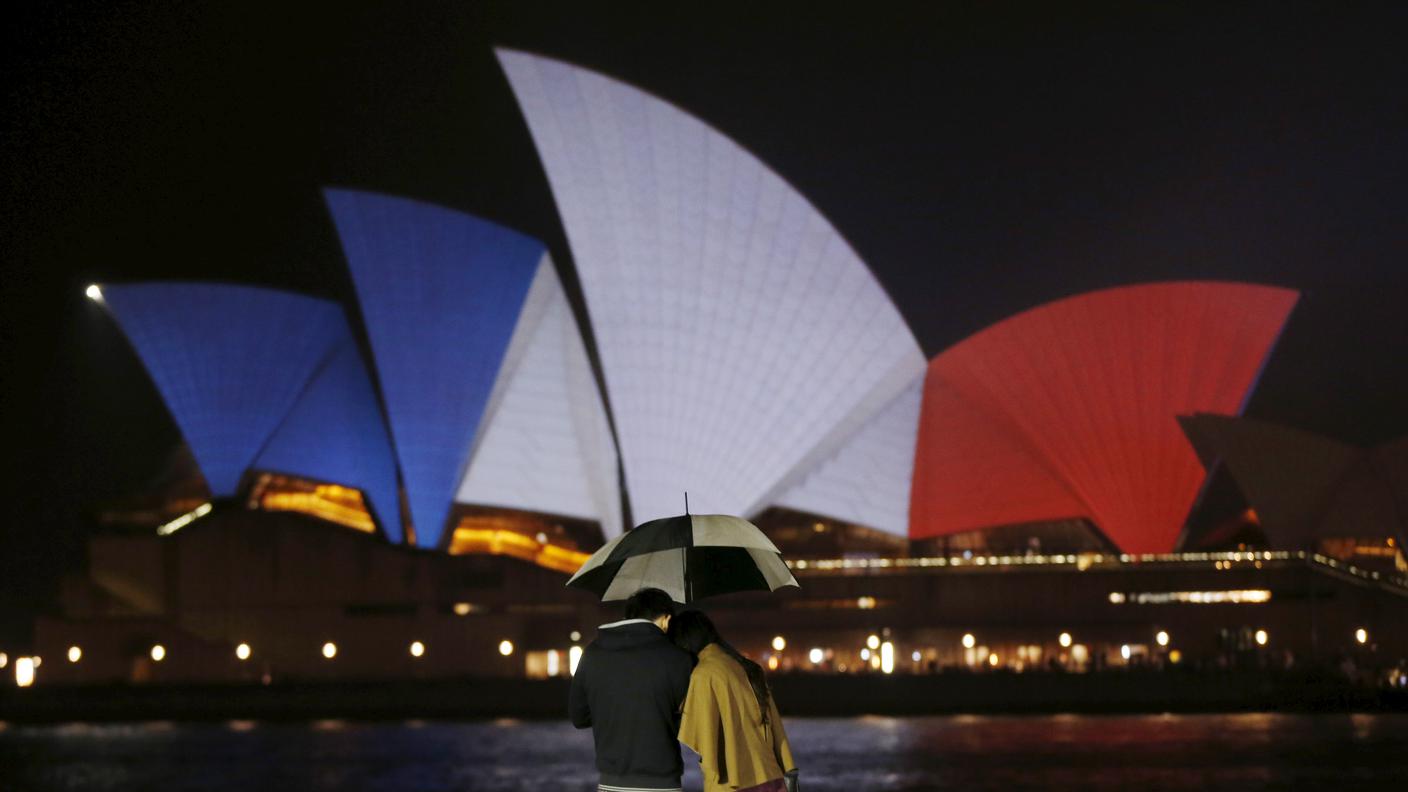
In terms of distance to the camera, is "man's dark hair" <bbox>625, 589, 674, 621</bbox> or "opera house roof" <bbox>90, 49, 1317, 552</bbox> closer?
"man's dark hair" <bbox>625, 589, 674, 621</bbox>

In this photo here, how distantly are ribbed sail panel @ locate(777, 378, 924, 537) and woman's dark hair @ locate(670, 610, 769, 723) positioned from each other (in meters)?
31.4

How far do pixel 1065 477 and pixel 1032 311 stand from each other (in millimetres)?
4201

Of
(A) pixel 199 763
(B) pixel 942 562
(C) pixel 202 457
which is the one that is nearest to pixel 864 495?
(B) pixel 942 562

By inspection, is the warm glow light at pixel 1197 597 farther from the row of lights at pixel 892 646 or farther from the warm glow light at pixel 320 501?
the warm glow light at pixel 320 501

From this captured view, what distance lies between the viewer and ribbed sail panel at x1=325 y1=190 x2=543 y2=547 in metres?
34.5

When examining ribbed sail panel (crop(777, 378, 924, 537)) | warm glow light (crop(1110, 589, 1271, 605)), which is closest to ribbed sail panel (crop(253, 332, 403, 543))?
ribbed sail panel (crop(777, 378, 924, 537))

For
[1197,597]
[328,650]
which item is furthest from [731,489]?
[1197,597]

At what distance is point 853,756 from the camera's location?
790 inches

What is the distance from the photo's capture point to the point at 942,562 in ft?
127

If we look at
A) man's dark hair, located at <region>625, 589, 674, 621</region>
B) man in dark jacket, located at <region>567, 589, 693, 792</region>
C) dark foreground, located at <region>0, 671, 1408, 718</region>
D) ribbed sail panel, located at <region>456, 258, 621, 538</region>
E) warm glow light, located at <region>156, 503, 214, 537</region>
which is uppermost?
ribbed sail panel, located at <region>456, 258, 621, 538</region>

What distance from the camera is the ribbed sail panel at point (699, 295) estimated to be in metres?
31.8

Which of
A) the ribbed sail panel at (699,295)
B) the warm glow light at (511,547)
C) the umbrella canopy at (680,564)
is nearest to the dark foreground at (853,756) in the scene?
the ribbed sail panel at (699,295)

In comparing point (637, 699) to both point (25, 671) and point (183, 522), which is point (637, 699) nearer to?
point (183, 522)

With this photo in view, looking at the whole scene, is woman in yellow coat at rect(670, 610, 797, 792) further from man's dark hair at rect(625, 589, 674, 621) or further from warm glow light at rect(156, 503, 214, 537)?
warm glow light at rect(156, 503, 214, 537)
